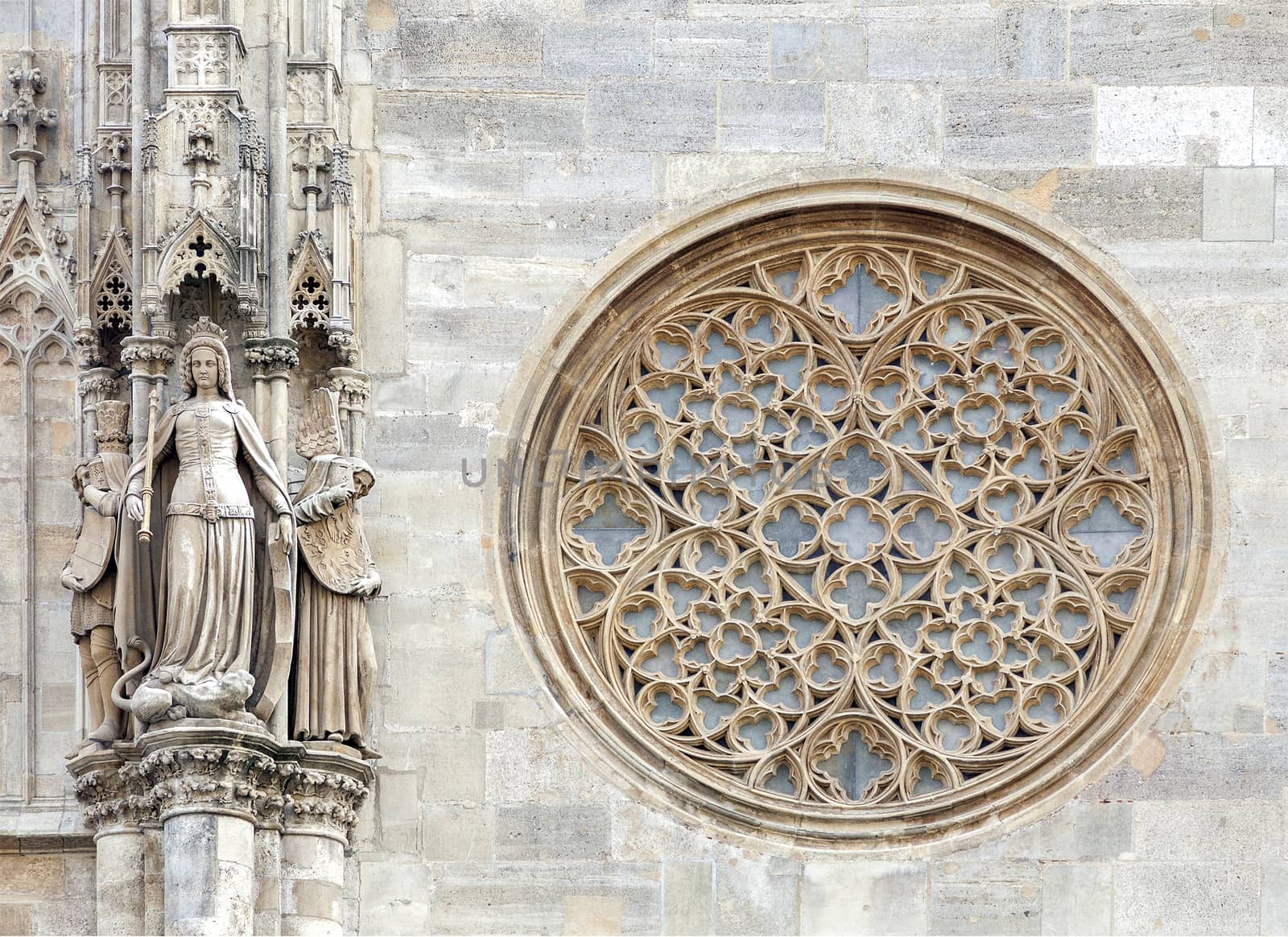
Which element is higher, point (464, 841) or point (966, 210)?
point (966, 210)

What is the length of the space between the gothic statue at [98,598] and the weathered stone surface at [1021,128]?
17.8 feet

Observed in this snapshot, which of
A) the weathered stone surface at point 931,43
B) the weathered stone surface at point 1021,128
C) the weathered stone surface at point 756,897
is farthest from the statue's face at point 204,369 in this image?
the weathered stone surface at point 1021,128

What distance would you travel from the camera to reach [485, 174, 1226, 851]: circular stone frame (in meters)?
18.0

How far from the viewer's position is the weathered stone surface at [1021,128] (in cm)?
1888

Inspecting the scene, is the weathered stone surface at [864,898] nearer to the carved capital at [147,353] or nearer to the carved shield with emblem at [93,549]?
the carved shield with emblem at [93,549]

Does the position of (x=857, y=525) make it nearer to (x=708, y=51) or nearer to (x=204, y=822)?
(x=708, y=51)

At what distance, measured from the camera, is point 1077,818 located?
17.9 meters

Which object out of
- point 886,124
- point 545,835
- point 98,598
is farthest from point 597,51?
point 545,835

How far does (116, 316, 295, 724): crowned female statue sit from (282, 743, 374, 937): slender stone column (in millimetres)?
436

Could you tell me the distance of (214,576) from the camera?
16.9 meters

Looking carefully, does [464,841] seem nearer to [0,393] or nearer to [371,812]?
[371,812]

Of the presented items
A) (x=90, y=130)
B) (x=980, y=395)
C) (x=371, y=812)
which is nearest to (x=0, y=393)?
(x=90, y=130)

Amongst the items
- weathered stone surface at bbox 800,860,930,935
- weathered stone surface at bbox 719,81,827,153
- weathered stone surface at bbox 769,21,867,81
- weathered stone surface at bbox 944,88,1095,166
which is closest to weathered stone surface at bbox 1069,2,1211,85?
weathered stone surface at bbox 944,88,1095,166

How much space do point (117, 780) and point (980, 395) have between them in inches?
220
